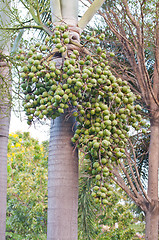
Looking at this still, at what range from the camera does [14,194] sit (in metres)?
8.80

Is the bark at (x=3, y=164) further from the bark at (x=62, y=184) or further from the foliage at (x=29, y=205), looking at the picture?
the foliage at (x=29, y=205)

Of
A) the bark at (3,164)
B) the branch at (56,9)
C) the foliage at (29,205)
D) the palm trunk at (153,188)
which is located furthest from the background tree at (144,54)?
the foliage at (29,205)

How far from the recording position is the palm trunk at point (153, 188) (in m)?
4.89

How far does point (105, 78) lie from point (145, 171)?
16.2 ft

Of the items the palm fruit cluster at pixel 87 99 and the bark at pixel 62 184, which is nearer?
the palm fruit cluster at pixel 87 99

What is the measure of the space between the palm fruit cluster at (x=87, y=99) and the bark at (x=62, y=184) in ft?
0.57

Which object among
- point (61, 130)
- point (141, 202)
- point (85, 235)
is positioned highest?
point (61, 130)

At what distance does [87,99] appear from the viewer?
2.08 meters

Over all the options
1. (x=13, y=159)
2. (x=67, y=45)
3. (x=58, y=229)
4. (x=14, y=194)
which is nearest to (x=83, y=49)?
(x=67, y=45)

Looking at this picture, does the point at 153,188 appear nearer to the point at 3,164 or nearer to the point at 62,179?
the point at 3,164

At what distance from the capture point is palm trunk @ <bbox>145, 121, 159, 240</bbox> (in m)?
4.89

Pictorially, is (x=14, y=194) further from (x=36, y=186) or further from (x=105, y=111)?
(x=105, y=111)

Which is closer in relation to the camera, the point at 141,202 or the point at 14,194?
the point at 141,202

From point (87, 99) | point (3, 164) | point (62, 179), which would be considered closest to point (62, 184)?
point (62, 179)
